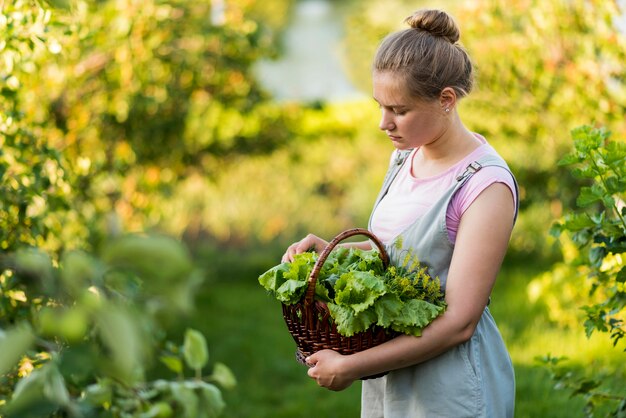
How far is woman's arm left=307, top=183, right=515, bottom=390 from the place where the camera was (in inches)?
75.4

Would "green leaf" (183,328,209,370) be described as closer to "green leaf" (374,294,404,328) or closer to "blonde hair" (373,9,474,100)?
"green leaf" (374,294,404,328)

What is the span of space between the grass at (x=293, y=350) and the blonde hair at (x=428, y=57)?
1.10 m

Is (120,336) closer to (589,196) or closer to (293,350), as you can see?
(589,196)

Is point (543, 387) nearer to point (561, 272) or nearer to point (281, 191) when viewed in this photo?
point (561, 272)

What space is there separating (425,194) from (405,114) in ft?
0.71

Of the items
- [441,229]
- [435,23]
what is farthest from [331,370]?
[435,23]

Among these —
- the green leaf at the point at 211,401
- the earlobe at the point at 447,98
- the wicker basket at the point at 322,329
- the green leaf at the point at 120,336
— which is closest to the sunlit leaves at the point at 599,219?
the earlobe at the point at 447,98

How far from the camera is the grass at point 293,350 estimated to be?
4.25 m

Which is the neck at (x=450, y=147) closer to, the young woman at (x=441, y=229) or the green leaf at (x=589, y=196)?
the young woman at (x=441, y=229)

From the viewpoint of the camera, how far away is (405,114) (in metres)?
2.05

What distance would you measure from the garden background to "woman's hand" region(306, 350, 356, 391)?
1.31 ft

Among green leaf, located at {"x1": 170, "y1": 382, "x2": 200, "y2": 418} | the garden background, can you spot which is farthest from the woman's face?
green leaf, located at {"x1": 170, "y1": 382, "x2": 200, "y2": 418}

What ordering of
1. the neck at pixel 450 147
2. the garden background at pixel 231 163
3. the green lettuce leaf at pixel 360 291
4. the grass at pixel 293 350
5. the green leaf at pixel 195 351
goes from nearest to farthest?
the green lettuce leaf at pixel 360 291 < the neck at pixel 450 147 < the green leaf at pixel 195 351 < the garden background at pixel 231 163 < the grass at pixel 293 350

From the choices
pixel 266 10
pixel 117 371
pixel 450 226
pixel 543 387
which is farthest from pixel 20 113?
pixel 266 10
